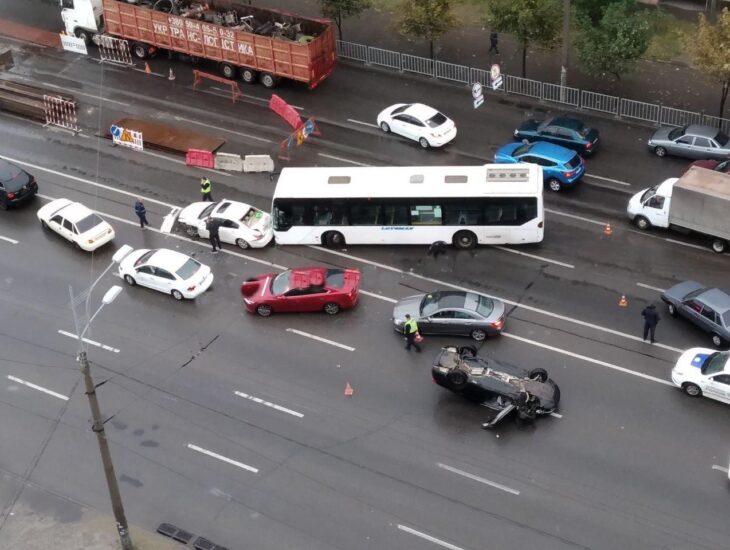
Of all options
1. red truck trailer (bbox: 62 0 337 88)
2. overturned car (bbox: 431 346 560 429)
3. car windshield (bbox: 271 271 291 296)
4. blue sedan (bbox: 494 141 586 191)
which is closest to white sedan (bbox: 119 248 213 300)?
car windshield (bbox: 271 271 291 296)

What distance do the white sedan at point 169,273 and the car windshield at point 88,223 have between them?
274 centimetres

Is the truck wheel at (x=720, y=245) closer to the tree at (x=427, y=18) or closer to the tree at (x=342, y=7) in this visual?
the tree at (x=427, y=18)

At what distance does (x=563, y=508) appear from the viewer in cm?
2616

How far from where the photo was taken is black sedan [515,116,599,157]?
40.2m

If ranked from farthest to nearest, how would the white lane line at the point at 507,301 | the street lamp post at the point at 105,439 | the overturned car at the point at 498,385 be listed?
the white lane line at the point at 507,301 < the overturned car at the point at 498,385 < the street lamp post at the point at 105,439

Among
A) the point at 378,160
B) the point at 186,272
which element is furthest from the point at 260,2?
the point at 186,272

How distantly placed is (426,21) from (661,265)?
17.0 meters

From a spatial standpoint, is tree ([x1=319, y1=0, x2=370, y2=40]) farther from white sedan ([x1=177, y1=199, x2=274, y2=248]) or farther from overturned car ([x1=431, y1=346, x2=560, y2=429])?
overturned car ([x1=431, y1=346, x2=560, y2=429])

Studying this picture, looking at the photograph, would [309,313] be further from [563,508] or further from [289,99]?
[289,99]

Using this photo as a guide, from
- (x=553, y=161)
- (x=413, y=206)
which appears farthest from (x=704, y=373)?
(x=553, y=161)

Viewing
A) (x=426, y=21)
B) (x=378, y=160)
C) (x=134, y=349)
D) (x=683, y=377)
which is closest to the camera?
(x=683, y=377)

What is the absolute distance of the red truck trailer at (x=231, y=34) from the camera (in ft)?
149

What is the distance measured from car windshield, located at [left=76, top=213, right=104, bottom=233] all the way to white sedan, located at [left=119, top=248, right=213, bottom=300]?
274cm

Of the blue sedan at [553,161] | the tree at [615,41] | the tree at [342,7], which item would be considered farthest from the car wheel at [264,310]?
the tree at [342,7]
